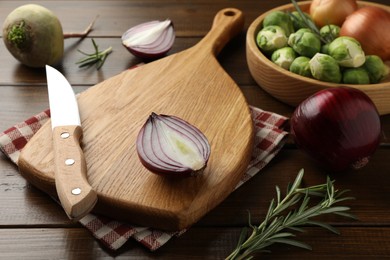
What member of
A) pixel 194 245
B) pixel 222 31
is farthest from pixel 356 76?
pixel 194 245

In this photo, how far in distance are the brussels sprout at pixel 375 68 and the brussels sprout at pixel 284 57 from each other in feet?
0.53

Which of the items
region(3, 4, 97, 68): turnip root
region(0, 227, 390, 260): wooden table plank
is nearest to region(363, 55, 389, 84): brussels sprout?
region(0, 227, 390, 260): wooden table plank

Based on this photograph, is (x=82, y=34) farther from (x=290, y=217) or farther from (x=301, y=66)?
(x=290, y=217)

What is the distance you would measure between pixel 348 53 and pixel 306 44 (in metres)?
0.10

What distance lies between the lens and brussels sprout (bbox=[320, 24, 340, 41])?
1.40 m

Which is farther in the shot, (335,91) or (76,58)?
(76,58)

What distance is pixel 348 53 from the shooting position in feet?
4.21

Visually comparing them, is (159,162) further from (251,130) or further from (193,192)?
(251,130)

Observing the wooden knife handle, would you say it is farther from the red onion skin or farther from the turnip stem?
the turnip stem

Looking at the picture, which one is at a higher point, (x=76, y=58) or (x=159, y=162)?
(x=159, y=162)

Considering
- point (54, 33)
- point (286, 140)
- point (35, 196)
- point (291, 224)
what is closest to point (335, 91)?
point (286, 140)

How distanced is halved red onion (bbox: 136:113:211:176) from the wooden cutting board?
0.12ft

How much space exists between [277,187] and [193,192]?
0.15 metres

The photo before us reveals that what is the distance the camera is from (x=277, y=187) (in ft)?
3.50
